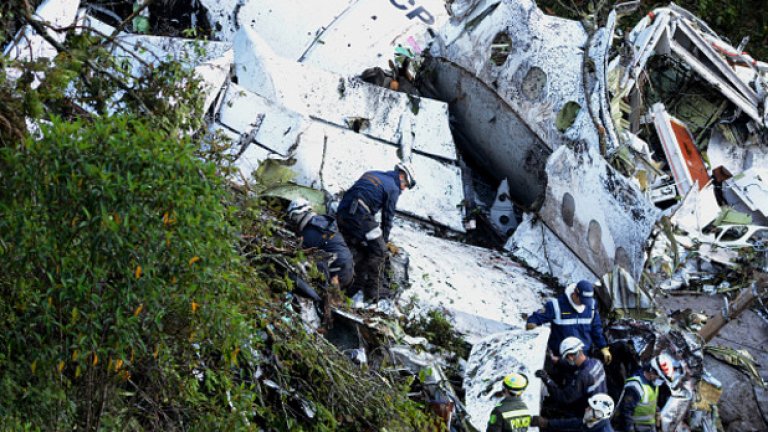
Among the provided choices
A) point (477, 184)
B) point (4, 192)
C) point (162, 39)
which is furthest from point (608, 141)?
point (4, 192)

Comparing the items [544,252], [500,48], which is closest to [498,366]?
[544,252]

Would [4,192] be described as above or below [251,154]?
above

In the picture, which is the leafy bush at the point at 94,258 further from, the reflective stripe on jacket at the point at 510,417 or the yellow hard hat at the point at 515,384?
the yellow hard hat at the point at 515,384

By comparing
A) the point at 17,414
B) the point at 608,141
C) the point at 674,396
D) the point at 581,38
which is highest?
the point at 581,38

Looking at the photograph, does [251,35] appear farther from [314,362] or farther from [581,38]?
[314,362]

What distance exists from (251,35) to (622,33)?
336 cm

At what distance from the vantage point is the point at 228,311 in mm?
4773

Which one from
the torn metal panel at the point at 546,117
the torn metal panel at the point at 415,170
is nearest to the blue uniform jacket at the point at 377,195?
the torn metal panel at the point at 415,170

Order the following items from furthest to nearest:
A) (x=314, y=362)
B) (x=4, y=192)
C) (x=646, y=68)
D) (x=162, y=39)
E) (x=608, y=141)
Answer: (x=646, y=68)
(x=162, y=39)
(x=608, y=141)
(x=314, y=362)
(x=4, y=192)

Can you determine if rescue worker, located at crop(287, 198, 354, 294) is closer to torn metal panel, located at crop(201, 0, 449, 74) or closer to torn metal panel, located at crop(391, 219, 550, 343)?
torn metal panel, located at crop(391, 219, 550, 343)

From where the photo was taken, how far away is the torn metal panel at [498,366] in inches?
255

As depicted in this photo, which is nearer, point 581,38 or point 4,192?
point 4,192

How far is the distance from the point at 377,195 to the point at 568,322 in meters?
1.68

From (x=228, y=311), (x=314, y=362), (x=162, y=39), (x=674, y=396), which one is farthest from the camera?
(x=162, y=39)
